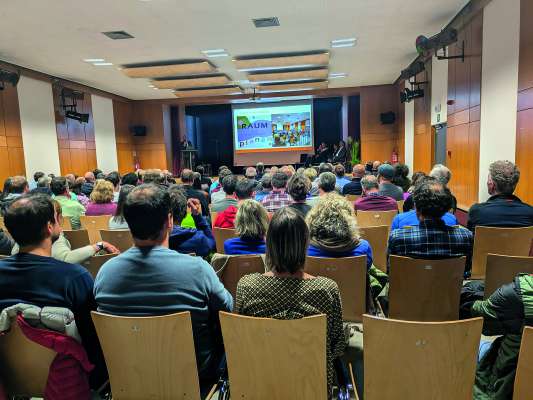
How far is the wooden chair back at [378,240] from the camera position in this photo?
303 centimetres

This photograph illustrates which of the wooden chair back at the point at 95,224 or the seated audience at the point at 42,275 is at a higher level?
the seated audience at the point at 42,275

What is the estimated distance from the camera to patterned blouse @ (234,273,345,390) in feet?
4.94

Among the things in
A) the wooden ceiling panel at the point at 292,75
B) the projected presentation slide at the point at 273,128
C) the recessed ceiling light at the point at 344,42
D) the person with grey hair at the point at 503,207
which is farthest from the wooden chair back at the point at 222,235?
the projected presentation slide at the point at 273,128

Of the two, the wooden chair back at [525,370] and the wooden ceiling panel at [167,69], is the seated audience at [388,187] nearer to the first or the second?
the wooden chair back at [525,370]

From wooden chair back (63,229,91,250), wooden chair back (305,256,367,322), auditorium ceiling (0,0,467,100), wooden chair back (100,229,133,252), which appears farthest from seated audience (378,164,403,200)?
wooden chair back (63,229,91,250)

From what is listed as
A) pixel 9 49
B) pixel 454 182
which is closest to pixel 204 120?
pixel 9 49

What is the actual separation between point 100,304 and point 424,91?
9.35 meters

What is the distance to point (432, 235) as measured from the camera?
89.0 inches

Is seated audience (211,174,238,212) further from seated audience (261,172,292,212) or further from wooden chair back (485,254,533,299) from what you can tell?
wooden chair back (485,254,533,299)

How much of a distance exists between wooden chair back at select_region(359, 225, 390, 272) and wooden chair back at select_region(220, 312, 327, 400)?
172 centimetres

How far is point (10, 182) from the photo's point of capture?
15.0 feet

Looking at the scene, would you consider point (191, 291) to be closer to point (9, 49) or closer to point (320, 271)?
point (320, 271)

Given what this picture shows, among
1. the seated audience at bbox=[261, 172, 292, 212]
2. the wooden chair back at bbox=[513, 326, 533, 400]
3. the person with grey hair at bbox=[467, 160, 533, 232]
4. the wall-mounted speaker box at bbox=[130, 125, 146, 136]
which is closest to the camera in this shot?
the wooden chair back at bbox=[513, 326, 533, 400]

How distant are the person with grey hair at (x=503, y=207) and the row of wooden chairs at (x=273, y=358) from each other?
6.20 feet
